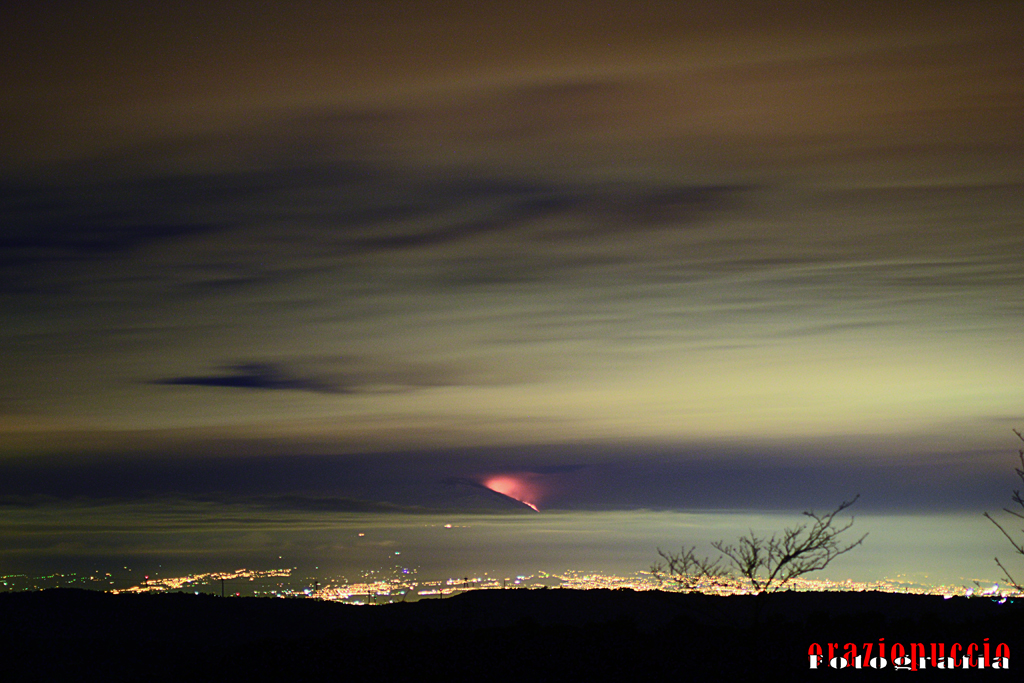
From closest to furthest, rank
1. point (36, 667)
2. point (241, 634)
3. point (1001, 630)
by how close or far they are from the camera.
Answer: point (1001, 630) < point (36, 667) < point (241, 634)

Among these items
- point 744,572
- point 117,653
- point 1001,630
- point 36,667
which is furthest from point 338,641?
point 1001,630

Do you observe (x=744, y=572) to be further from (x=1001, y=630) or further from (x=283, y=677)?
(x=283, y=677)

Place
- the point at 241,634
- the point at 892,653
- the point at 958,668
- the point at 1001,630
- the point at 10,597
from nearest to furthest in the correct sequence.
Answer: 1. the point at 958,668
2. the point at 892,653
3. the point at 1001,630
4. the point at 241,634
5. the point at 10,597

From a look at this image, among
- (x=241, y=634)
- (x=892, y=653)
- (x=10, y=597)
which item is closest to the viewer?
(x=892, y=653)

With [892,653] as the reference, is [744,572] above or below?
above

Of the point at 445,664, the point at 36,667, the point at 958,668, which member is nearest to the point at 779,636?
the point at 958,668

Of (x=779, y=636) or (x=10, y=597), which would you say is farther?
(x=10, y=597)

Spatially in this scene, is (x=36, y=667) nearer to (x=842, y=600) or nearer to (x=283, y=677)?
(x=283, y=677)

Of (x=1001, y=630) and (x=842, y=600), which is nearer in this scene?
(x=1001, y=630)

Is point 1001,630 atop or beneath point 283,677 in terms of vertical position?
atop

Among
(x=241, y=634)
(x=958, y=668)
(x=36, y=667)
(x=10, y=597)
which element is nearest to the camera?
(x=958, y=668)
